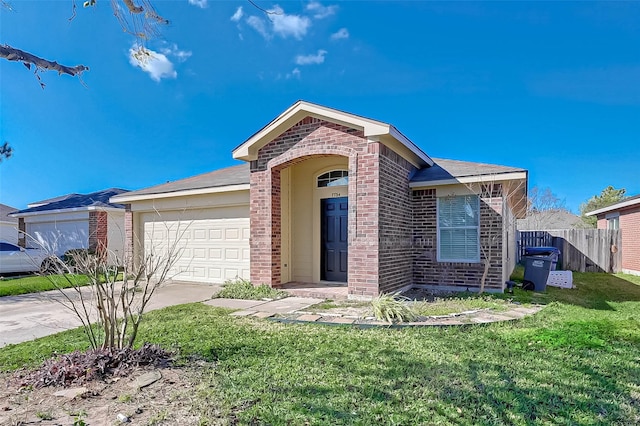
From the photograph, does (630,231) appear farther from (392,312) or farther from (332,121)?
(392,312)

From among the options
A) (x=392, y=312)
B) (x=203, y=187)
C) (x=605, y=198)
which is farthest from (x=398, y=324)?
(x=605, y=198)

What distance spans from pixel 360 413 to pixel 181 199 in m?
10.3

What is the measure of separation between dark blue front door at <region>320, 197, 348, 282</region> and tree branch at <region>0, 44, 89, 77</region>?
690 centimetres

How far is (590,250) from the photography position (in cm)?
1546

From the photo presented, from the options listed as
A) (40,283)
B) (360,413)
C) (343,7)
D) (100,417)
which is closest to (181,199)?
(40,283)

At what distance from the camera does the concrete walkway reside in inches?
225

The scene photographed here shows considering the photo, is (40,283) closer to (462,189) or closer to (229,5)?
(229,5)

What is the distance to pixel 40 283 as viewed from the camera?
36.2ft

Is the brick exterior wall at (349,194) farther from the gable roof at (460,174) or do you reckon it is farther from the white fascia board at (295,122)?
the gable roof at (460,174)

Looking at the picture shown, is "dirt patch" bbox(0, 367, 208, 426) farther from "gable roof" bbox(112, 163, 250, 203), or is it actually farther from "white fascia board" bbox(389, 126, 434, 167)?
"gable roof" bbox(112, 163, 250, 203)

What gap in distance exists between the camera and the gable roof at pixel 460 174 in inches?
324

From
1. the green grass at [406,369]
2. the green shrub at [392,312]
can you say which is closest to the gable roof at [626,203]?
the green grass at [406,369]

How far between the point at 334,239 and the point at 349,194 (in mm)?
2255

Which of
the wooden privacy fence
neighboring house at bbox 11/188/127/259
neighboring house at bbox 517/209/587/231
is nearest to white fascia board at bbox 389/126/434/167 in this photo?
the wooden privacy fence
